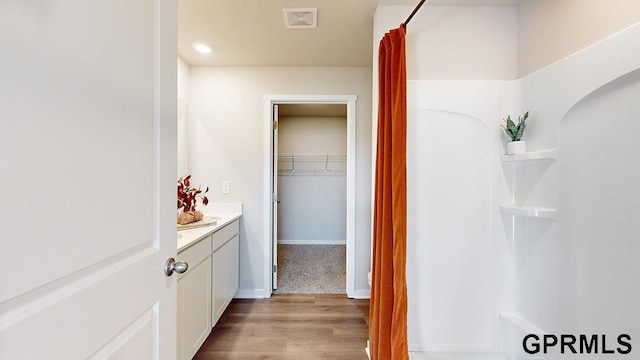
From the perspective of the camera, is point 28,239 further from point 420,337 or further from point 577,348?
point 577,348

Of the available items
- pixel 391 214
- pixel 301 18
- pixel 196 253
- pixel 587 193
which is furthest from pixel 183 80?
pixel 587 193

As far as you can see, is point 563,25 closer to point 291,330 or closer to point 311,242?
point 291,330

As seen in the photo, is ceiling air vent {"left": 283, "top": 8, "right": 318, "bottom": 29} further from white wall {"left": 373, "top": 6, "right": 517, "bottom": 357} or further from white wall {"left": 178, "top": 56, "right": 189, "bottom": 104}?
white wall {"left": 178, "top": 56, "right": 189, "bottom": 104}

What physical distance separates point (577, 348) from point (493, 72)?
5.41 ft

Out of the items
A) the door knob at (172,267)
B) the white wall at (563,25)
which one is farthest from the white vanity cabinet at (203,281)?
the white wall at (563,25)

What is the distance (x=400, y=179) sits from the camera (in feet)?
5.16

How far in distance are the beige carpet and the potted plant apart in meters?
2.10

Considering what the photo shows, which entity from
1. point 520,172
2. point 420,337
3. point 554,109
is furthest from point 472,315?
point 554,109

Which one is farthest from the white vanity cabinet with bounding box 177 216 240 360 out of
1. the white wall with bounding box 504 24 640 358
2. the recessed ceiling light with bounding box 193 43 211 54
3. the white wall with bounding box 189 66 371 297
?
the white wall with bounding box 504 24 640 358

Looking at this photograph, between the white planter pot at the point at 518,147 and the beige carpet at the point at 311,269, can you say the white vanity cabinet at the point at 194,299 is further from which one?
the white planter pot at the point at 518,147

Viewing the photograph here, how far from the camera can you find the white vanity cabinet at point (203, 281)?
163 cm

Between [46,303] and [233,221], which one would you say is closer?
[46,303]

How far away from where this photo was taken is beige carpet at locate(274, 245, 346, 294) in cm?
307

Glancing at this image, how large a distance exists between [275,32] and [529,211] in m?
2.13
